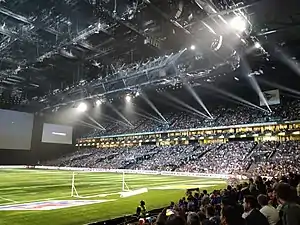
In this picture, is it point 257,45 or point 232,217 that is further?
point 257,45

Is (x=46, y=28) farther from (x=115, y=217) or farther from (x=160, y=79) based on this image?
(x=115, y=217)

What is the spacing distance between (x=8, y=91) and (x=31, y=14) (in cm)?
2659

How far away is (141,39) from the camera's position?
19.2 meters

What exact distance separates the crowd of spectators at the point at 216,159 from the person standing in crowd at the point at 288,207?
24146mm

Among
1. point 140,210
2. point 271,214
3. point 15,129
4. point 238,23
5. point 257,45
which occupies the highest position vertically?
point 257,45

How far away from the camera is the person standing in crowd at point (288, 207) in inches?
123

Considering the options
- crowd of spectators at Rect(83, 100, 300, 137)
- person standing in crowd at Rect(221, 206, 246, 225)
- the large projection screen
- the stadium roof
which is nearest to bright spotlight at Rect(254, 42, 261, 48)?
the stadium roof

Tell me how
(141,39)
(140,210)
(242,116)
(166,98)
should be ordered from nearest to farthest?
(140,210), (141,39), (242,116), (166,98)

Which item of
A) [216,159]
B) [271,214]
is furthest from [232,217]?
[216,159]

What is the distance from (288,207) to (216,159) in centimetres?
3472

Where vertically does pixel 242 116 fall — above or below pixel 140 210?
above

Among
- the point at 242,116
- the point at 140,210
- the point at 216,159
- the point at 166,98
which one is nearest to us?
the point at 140,210

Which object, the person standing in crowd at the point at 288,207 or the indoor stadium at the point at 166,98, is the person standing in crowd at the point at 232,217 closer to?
the indoor stadium at the point at 166,98

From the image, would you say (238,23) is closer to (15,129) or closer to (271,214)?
(271,214)
